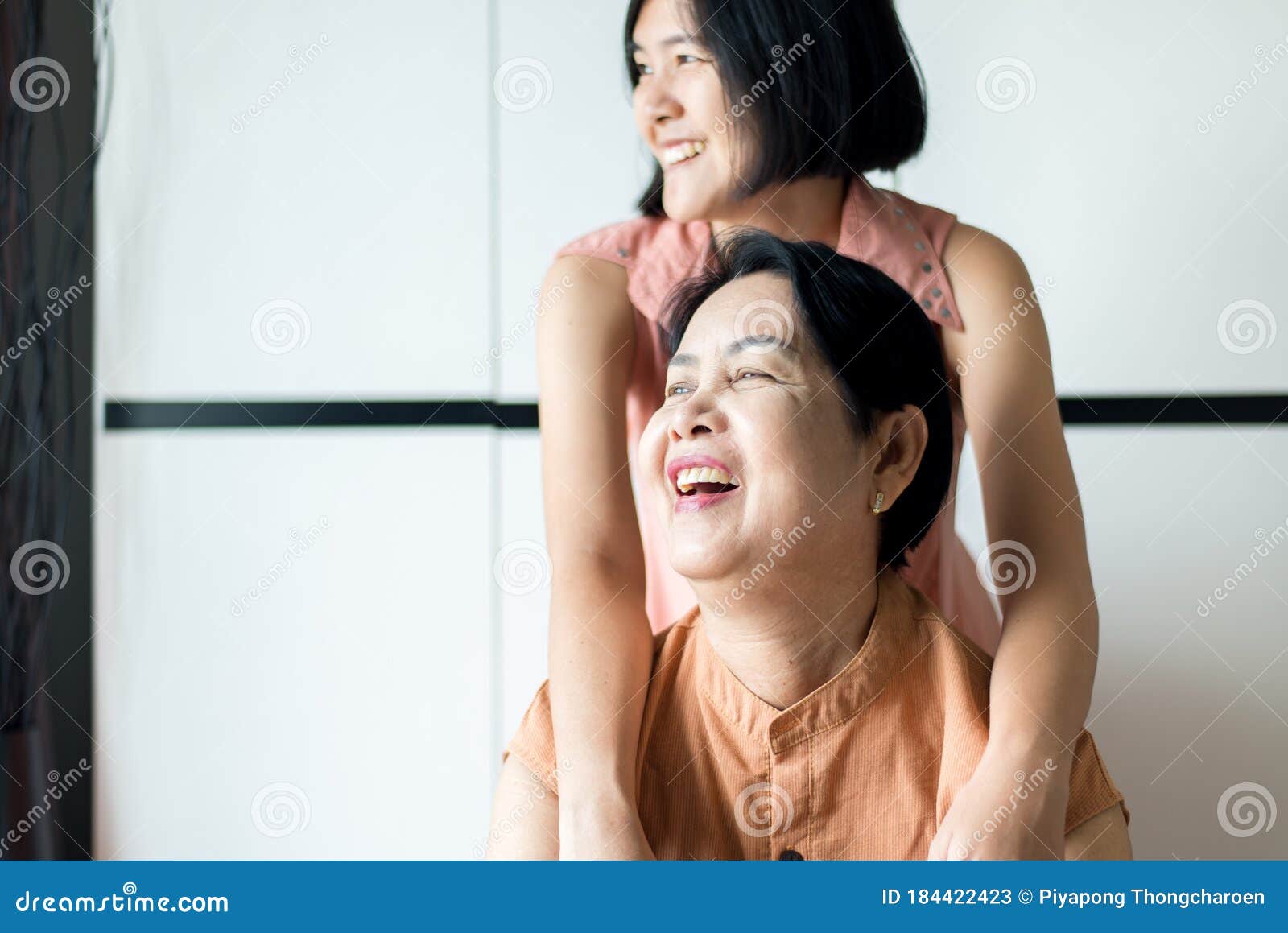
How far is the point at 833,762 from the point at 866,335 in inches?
15.6

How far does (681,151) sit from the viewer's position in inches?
47.8

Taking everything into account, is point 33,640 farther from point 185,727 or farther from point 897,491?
point 897,491

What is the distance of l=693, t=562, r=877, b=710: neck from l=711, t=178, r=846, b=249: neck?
0.38 m

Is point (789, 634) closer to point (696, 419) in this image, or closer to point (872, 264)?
point (696, 419)

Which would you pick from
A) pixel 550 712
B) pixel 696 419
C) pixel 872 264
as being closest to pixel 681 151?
pixel 872 264

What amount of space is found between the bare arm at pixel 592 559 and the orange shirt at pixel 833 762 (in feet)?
0.13

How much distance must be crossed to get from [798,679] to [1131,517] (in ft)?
1.73

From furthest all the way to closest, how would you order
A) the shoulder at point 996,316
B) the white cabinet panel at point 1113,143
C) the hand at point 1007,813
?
1. the white cabinet panel at point 1113,143
2. the shoulder at point 996,316
3. the hand at point 1007,813

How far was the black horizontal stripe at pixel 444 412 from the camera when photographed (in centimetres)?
133

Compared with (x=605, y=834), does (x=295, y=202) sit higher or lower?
higher

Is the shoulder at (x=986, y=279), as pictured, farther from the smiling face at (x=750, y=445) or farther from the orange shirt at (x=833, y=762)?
the orange shirt at (x=833, y=762)

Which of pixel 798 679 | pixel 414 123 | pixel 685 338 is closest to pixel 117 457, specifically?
pixel 414 123

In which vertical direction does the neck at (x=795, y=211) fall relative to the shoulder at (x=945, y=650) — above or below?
above

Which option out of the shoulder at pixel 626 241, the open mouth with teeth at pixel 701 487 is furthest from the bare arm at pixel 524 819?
the shoulder at pixel 626 241
